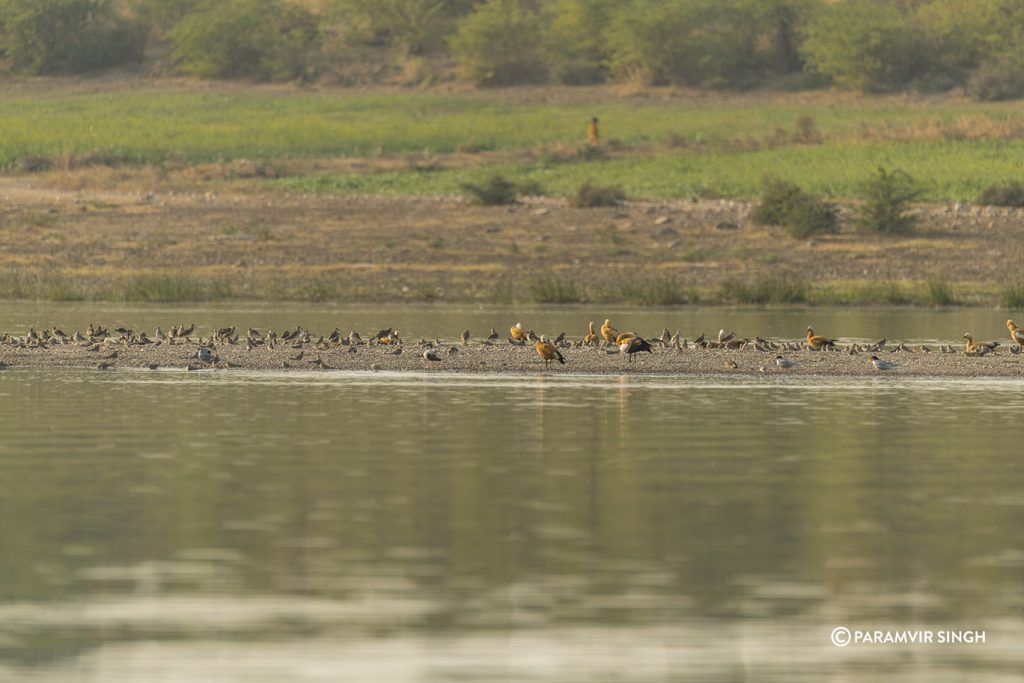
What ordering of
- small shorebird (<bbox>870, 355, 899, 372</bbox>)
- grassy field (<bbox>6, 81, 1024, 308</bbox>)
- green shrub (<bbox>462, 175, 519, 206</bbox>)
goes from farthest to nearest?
green shrub (<bbox>462, 175, 519, 206</bbox>)
grassy field (<bbox>6, 81, 1024, 308</bbox>)
small shorebird (<bbox>870, 355, 899, 372</bbox>)

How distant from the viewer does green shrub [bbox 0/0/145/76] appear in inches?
3506

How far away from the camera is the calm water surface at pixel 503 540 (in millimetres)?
12562

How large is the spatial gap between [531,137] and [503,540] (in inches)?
2226

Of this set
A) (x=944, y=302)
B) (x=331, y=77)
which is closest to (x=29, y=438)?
(x=944, y=302)

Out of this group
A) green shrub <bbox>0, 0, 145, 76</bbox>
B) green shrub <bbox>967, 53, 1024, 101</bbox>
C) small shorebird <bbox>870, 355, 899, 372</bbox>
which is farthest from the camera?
green shrub <bbox>0, 0, 145, 76</bbox>

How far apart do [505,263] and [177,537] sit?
103 ft

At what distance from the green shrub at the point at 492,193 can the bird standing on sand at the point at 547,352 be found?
23.4 metres

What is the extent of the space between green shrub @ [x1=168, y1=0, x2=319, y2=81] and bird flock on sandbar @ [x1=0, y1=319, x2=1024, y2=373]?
2156 inches

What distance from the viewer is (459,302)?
145 ft

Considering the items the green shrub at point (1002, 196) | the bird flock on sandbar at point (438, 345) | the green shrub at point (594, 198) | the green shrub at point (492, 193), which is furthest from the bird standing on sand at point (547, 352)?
the green shrub at point (1002, 196)

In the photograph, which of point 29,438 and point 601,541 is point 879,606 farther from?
point 29,438

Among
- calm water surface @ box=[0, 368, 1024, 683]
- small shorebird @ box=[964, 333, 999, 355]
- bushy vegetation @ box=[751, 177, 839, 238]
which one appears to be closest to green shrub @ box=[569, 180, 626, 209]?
bushy vegetation @ box=[751, 177, 839, 238]

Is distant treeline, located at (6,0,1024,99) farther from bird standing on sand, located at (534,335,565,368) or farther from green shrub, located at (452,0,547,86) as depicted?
bird standing on sand, located at (534,335,565,368)

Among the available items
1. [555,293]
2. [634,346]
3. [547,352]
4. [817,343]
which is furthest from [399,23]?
[547,352]
